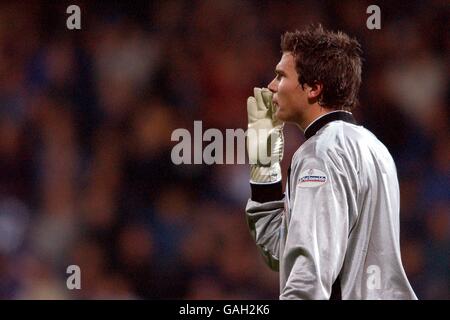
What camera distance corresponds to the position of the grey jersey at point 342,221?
1.99m

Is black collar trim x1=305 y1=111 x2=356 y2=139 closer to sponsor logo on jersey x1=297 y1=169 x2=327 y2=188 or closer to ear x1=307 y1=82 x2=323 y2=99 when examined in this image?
ear x1=307 y1=82 x2=323 y2=99

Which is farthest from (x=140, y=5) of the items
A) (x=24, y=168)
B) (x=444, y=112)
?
(x=444, y=112)

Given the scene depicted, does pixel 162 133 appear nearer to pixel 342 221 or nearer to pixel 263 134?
pixel 263 134

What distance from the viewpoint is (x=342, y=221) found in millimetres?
2043

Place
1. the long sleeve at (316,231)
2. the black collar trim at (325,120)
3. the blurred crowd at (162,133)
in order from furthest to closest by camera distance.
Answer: the blurred crowd at (162,133), the black collar trim at (325,120), the long sleeve at (316,231)

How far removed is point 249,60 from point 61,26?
981mm

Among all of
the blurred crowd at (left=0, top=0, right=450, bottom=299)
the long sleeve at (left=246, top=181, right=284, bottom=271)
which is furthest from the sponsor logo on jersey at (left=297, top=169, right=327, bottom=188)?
the blurred crowd at (left=0, top=0, right=450, bottom=299)

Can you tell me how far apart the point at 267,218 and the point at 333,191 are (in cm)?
59

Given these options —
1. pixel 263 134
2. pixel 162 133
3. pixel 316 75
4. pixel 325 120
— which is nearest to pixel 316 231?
pixel 325 120

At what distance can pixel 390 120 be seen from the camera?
13.5ft

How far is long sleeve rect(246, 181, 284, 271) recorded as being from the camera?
2.60 meters

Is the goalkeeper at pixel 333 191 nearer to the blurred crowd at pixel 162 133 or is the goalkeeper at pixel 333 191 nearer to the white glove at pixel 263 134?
the white glove at pixel 263 134

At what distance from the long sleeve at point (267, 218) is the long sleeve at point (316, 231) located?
493 millimetres

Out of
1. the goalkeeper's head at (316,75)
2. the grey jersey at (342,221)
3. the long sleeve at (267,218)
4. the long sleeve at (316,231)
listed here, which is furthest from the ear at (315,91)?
the long sleeve at (267,218)
